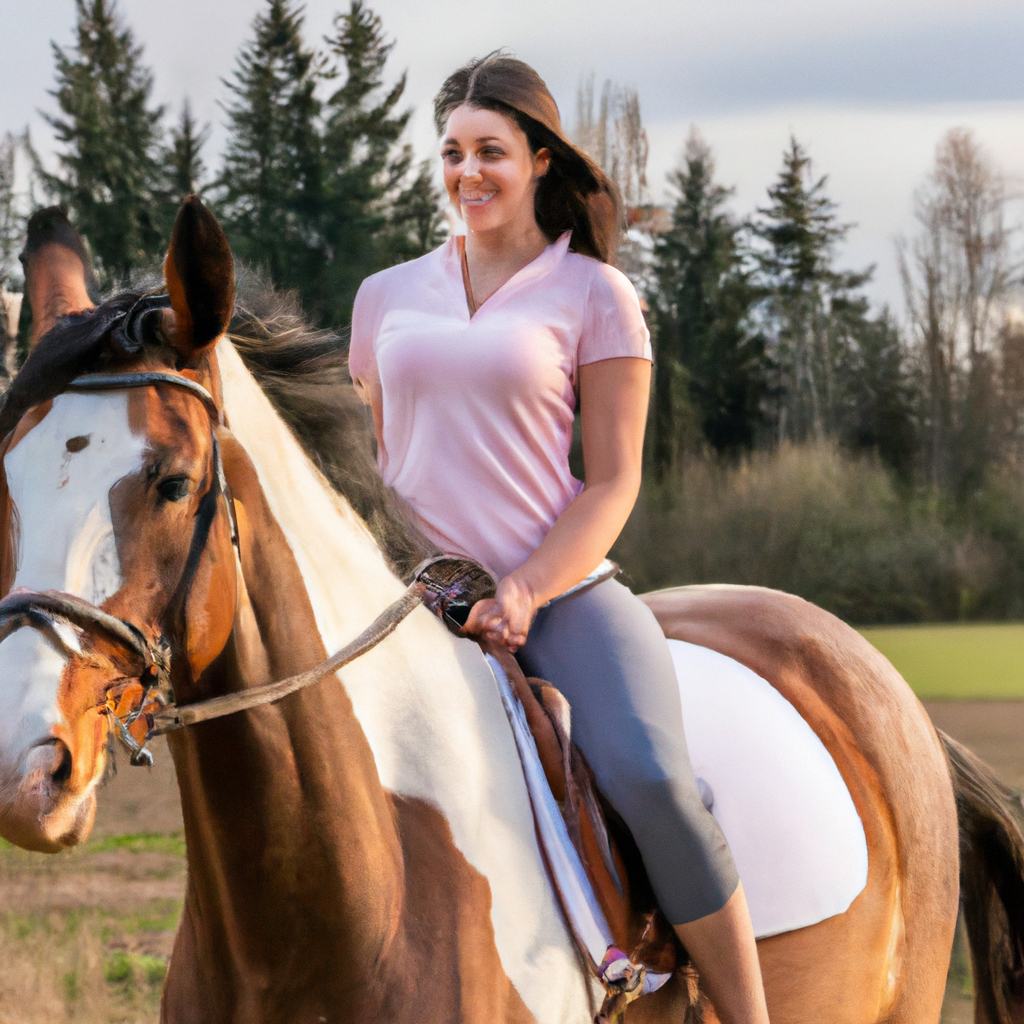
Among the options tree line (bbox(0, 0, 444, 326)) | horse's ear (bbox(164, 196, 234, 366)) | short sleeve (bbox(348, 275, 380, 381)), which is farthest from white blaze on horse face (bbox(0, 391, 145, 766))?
tree line (bbox(0, 0, 444, 326))

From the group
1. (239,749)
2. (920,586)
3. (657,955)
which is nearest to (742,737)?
(657,955)

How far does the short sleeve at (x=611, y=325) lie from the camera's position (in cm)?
198

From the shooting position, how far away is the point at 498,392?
1.94 meters

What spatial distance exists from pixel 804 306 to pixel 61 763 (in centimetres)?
3266

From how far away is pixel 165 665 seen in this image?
146cm

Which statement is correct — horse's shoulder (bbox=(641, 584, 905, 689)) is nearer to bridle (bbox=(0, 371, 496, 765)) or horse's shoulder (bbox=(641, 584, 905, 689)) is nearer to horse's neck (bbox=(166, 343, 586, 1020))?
horse's neck (bbox=(166, 343, 586, 1020))

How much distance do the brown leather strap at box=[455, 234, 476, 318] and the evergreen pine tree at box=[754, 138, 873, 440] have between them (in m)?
29.3

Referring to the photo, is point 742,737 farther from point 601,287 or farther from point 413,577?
point 601,287

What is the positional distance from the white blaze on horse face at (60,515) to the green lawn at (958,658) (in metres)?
12.9

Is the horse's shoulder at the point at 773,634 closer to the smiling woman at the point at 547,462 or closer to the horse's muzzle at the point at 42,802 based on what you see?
the smiling woman at the point at 547,462

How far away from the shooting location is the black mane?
1918 millimetres

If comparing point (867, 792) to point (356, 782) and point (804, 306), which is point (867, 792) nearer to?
point (356, 782)

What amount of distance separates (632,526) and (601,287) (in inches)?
947

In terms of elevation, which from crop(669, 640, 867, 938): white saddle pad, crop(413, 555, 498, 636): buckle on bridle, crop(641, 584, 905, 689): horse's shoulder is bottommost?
crop(669, 640, 867, 938): white saddle pad
